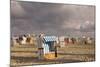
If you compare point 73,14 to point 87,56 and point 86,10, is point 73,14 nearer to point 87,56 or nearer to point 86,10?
point 86,10

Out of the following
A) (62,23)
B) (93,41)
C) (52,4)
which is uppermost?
(52,4)

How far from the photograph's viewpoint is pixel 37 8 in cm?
296

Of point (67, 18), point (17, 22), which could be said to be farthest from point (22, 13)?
point (67, 18)

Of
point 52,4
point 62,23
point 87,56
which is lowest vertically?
point 87,56

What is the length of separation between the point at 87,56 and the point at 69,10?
0.68 meters

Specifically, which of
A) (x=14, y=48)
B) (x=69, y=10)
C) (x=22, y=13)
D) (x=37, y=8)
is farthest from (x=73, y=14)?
(x=14, y=48)

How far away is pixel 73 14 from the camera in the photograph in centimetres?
313
